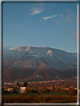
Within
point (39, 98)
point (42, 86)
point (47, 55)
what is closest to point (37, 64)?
point (47, 55)

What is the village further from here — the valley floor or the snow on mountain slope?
the snow on mountain slope

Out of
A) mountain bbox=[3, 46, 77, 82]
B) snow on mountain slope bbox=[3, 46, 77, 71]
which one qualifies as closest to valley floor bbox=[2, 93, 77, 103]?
mountain bbox=[3, 46, 77, 82]

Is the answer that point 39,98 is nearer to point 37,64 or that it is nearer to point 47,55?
point 37,64

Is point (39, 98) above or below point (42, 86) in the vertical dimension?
below

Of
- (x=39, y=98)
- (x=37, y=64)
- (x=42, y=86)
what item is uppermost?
(x=37, y=64)

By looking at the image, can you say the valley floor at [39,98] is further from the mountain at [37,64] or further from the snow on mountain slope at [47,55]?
the snow on mountain slope at [47,55]

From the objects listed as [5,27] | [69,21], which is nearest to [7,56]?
[5,27]

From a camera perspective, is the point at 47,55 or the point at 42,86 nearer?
the point at 42,86
